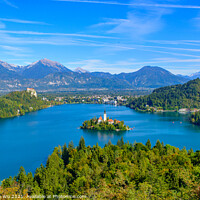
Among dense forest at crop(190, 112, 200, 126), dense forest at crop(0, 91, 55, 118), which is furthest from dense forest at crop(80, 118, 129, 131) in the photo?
dense forest at crop(0, 91, 55, 118)

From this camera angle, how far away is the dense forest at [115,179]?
6820 millimetres

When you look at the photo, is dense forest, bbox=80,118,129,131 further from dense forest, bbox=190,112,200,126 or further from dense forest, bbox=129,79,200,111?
dense forest, bbox=129,79,200,111

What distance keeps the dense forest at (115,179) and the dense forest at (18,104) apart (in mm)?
26901

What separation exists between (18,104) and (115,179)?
3733 cm

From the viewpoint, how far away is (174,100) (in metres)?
44.7

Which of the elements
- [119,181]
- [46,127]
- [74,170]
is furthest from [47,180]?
[46,127]

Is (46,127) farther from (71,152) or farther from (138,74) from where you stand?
(138,74)

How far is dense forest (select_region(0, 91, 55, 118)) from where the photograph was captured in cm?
3726

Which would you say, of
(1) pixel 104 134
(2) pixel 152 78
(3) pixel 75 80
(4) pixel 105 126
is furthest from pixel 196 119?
(2) pixel 152 78

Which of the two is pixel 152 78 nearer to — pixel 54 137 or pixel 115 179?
pixel 54 137

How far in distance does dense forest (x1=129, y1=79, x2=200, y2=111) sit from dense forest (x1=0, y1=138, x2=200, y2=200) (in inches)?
1209

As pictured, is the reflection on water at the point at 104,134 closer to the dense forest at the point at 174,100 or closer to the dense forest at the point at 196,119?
the dense forest at the point at 196,119

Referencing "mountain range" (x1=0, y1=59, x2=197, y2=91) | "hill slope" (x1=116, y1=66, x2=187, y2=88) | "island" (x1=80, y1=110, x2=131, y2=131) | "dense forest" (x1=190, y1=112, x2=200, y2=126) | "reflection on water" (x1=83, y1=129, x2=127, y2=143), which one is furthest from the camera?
"hill slope" (x1=116, y1=66, x2=187, y2=88)

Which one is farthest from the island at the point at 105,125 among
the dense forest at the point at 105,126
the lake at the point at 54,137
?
the lake at the point at 54,137
